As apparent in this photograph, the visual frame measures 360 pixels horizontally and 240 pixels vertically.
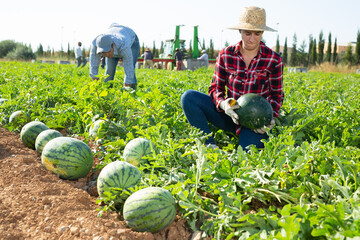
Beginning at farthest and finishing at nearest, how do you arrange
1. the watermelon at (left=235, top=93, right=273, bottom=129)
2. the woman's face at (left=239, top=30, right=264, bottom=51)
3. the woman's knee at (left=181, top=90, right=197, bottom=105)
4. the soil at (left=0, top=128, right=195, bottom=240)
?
1. the woman's knee at (left=181, top=90, right=197, bottom=105)
2. the woman's face at (left=239, top=30, right=264, bottom=51)
3. the watermelon at (left=235, top=93, right=273, bottom=129)
4. the soil at (left=0, top=128, right=195, bottom=240)

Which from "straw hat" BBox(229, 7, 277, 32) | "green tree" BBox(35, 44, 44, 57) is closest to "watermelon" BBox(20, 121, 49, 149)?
"straw hat" BBox(229, 7, 277, 32)

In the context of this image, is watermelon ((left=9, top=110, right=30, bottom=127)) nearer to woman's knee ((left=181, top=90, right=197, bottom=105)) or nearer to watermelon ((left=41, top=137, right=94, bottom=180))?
watermelon ((left=41, top=137, right=94, bottom=180))

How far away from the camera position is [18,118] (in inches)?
159

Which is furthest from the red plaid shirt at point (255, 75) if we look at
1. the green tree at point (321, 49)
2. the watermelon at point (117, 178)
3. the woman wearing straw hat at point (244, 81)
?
the green tree at point (321, 49)

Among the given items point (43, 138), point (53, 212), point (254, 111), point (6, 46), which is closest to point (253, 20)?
point (254, 111)

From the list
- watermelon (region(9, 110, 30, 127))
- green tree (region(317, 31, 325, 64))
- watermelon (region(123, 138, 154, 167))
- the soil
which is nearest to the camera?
the soil

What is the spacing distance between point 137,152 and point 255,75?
1571mm

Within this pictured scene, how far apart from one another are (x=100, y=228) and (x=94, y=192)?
2.41 feet

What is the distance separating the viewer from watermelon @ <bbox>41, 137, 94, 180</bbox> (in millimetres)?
2746

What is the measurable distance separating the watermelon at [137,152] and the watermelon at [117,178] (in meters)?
0.32

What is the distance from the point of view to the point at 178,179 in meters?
2.34

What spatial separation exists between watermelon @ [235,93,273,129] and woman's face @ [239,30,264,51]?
19.6 inches

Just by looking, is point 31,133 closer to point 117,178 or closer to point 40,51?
point 117,178

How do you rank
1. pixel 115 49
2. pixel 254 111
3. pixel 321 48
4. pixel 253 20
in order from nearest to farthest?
1. pixel 254 111
2. pixel 253 20
3. pixel 115 49
4. pixel 321 48
